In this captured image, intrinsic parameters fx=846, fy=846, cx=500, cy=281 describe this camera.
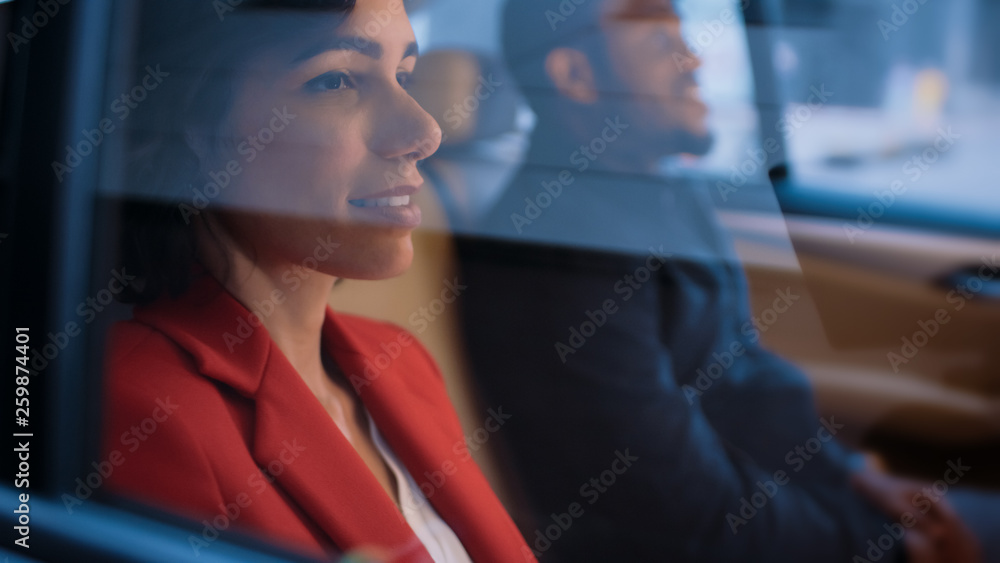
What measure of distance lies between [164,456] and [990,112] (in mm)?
1564

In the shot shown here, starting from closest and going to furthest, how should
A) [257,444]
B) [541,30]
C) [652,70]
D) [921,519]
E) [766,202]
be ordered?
[257,444]
[921,519]
[541,30]
[652,70]
[766,202]

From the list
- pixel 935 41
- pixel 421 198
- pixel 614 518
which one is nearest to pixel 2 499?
pixel 421 198

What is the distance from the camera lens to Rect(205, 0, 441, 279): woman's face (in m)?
1.03

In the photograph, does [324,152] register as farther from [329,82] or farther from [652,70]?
[652,70]

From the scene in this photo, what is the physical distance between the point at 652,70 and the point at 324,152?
629 millimetres

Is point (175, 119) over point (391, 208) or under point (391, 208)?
over

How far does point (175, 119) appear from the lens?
1.07 metres

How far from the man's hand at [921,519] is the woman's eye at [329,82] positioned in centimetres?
92

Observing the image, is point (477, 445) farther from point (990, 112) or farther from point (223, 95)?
point (990, 112)

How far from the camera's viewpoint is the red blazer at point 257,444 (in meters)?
1.02

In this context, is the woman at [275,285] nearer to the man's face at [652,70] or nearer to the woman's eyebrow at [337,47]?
the woman's eyebrow at [337,47]

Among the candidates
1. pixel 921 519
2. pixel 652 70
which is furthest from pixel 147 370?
pixel 921 519

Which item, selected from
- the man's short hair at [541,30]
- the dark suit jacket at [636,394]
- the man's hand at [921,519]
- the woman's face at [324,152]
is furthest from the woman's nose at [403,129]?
the man's hand at [921,519]

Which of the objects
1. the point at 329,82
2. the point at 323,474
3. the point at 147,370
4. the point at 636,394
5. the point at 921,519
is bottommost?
the point at 921,519
